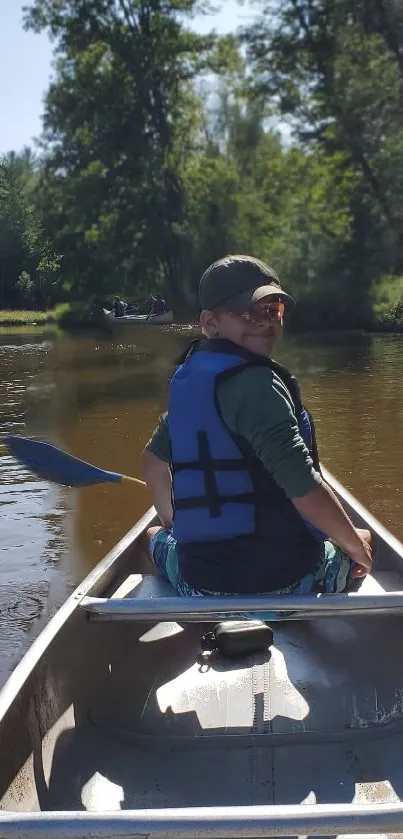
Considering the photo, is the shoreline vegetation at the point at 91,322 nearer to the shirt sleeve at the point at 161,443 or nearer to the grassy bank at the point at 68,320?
the grassy bank at the point at 68,320

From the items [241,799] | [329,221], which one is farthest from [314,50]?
[241,799]

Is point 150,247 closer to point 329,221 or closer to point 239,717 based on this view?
point 329,221

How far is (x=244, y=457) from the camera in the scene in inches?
102

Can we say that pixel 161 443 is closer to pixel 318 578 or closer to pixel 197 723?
pixel 318 578

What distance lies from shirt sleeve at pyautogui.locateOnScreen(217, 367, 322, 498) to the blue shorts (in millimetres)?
415

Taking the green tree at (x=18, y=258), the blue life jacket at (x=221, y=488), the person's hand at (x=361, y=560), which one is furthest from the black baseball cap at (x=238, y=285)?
the green tree at (x=18, y=258)

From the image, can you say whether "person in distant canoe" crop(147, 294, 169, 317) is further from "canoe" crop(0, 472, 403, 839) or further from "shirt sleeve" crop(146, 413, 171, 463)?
"canoe" crop(0, 472, 403, 839)

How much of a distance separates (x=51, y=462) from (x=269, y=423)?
2.66m

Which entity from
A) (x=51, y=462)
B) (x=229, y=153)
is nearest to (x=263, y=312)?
(x=51, y=462)

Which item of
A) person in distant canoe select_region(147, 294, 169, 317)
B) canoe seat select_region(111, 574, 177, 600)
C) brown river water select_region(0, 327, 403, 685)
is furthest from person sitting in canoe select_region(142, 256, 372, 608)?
person in distant canoe select_region(147, 294, 169, 317)

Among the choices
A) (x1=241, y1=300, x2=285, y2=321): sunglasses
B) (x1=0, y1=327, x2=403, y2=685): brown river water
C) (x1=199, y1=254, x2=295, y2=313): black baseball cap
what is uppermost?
(x1=199, y1=254, x2=295, y2=313): black baseball cap

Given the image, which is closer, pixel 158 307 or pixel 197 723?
pixel 197 723

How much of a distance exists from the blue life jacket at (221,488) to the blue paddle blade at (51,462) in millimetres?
2128

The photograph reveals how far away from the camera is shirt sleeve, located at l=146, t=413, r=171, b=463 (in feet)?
10.6
